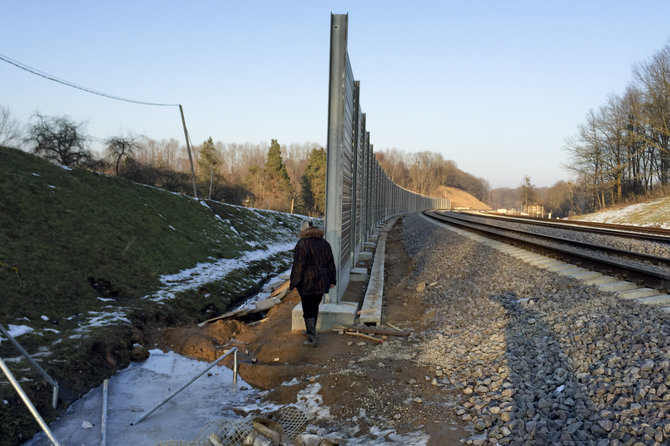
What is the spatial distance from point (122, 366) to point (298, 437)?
4.03 m

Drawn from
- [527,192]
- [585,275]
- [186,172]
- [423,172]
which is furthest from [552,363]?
[423,172]

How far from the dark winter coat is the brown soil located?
91 centimetres

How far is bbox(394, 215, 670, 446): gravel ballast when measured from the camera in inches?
135

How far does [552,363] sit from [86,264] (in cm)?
959

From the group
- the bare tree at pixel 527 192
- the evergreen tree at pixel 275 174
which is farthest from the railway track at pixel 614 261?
the bare tree at pixel 527 192

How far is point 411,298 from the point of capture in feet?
30.2

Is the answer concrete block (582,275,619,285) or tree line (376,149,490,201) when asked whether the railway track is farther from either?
tree line (376,149,490,201)

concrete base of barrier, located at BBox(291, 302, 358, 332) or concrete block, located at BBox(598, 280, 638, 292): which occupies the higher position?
concrete block, located at BBox(598, 280, 638, 292)

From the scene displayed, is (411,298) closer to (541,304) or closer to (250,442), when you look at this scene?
(541,304)

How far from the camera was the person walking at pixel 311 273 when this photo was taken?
6.47 metres

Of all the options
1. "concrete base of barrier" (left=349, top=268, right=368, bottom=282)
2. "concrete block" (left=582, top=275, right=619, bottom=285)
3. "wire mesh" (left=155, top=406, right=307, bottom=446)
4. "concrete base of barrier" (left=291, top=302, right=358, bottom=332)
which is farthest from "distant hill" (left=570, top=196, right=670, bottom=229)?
"wire mesh" (left=155, top=406, right=307, bottom=446)

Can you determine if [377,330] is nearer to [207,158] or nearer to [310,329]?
[310,329]

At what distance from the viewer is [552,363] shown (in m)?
Answer: 4.64

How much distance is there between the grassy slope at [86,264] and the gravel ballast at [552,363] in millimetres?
4862
